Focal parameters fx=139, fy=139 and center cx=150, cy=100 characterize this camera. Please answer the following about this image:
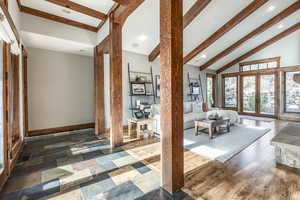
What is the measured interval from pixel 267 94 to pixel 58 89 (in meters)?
9.13

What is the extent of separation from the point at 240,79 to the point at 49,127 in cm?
918

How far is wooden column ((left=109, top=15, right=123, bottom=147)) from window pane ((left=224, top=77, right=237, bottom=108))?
24.8ft

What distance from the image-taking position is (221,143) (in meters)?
3.32

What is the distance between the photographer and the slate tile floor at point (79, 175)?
1.71m

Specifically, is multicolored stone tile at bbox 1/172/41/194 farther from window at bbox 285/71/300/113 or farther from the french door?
window at bbox 285/71/300/113

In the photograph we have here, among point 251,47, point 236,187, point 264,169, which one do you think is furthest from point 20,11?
point 251,47

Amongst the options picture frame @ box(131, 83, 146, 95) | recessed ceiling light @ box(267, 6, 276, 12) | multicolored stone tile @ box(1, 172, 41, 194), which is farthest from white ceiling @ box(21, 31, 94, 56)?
recessed ceiling light @ box(267, 6, 276, 12)

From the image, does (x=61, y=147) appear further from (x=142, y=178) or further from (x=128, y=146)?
(x=142, y=178)

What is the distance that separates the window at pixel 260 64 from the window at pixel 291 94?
2.26 ft

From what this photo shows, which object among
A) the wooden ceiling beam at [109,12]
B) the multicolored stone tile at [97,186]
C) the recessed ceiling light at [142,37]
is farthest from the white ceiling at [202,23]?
the multicolored stone tile at [97,186]

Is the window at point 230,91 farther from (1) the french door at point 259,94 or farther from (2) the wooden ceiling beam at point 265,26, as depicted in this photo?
(2) the wooden ceiling beam at point 265,26

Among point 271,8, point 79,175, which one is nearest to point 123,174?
point 79,175

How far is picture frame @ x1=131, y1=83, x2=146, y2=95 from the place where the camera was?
5086 mm

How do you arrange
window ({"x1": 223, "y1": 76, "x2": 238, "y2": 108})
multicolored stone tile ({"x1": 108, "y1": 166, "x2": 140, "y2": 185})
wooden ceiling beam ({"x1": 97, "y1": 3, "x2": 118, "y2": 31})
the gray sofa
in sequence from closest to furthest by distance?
multicolored stone tile ({"x1": 108, "y1": 166, "x2": 140, "y2": 185}) → wooden ceiling beam ({"x1": 97, "y1": 3, "x2": 118, "y2": 31}) → the gray sofa → window ({"x1": 223, "y1": 76, "x2": 238, "y2": 108})
